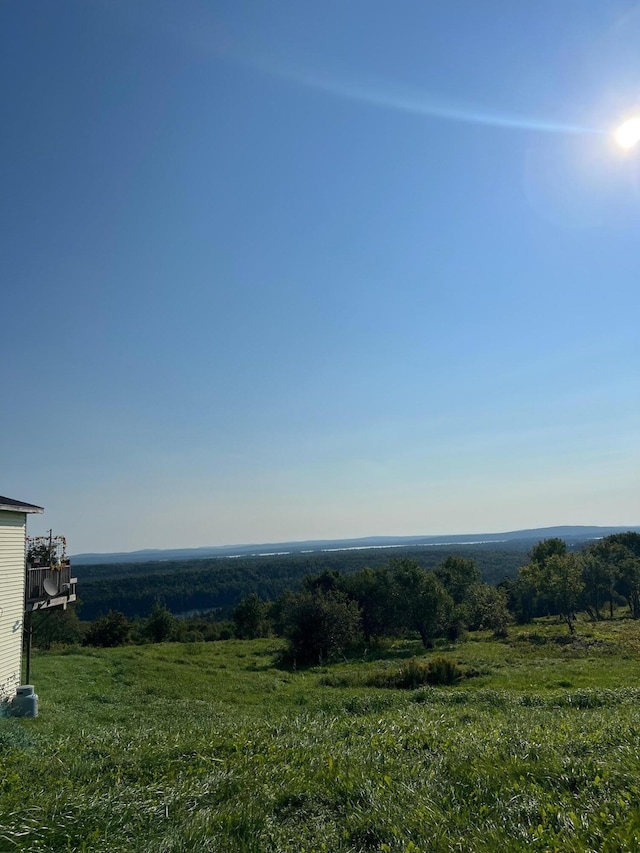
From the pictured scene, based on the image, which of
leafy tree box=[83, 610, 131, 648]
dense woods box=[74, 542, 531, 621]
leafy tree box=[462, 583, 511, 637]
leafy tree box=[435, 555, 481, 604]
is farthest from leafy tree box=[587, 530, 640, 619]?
dense woods box=[74, 542, 531, 621]

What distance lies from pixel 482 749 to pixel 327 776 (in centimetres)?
229

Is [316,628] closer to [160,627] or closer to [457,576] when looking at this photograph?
[457,576]

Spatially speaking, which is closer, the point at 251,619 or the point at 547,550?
the point at 251,619

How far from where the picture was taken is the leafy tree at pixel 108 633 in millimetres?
52156

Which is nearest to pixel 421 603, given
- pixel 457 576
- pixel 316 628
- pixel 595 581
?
pixel 316 628

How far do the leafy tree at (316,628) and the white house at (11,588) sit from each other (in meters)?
21.5

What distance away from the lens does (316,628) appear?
117 ft

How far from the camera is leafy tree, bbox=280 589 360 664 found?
3562cm

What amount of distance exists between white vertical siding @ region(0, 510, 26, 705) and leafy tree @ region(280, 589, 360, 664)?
21.5 metres

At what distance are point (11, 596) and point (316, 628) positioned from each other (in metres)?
23.3

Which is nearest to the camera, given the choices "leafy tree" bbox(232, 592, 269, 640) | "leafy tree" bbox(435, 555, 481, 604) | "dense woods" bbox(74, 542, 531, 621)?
"leafy tree" bbox(435, 555, 481, 604)

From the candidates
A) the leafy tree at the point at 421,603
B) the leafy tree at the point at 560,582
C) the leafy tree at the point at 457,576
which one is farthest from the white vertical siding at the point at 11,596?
the leafy tree at the point at 457,576

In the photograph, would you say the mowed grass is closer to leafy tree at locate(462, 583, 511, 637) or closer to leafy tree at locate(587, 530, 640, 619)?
leafy tree at locate(462, 583, 511, 637)

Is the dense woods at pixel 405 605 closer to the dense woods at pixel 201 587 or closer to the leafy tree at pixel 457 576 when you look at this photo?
the leafy tree at pixel 457 576
